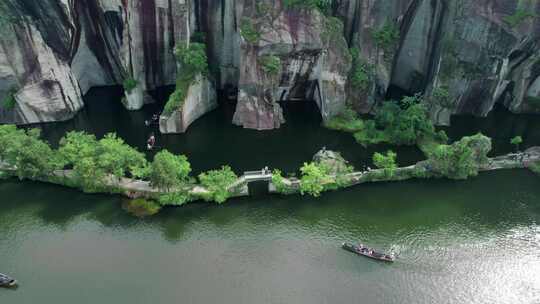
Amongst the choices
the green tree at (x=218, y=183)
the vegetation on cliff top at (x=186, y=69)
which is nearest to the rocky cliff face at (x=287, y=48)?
the vegetation on cliff top at (x=186, y=69)

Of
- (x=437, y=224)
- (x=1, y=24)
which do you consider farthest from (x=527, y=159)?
(x=1, y=24)

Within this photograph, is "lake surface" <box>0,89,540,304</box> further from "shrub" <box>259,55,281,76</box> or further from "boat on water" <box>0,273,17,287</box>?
"shrub" <box>259,55,281,76</box>

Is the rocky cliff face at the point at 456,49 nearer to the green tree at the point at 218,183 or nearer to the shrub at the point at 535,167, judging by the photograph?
the shrub at the point at 535,167

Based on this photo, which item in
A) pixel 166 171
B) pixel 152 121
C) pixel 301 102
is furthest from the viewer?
pixel 301 102

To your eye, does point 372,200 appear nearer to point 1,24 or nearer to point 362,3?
point 362,3

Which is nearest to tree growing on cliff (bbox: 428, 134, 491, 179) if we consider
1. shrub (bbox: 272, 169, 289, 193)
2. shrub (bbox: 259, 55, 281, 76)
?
shrub (bbox: 272, 169, 289, 193)

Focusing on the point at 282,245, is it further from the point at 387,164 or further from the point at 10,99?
the point at 10,99

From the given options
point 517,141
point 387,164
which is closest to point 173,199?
point 387,164
